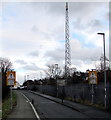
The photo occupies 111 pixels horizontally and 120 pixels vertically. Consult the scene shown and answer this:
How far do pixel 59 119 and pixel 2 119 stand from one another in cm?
335

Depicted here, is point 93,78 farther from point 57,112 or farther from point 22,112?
point 22,112

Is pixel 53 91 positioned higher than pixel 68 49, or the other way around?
pixel 68 49

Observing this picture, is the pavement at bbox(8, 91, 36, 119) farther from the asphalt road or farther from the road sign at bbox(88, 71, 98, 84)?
the road sign at bbox(88, 71, 98, 84)

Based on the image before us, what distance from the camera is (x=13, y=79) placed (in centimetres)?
2284

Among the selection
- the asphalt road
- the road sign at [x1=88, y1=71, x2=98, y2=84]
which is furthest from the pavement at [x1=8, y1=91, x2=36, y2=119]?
the road sign at [x1=88, y1=71, x2=98, y2=84]

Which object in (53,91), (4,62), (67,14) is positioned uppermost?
(67,14)

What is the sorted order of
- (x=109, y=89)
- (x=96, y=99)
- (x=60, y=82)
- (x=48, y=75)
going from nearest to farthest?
(x=109, y=89) → (x=96, y=99) → (x=60, y=82) → (x=48, y=75)

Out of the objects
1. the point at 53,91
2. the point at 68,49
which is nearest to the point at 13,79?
the point at 53,91

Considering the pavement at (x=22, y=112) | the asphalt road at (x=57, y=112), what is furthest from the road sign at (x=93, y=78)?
the pavement at (x=22, y=112)

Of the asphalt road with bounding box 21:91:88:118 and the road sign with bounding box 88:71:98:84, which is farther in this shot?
the road sign with bounding box 88:71:98:84

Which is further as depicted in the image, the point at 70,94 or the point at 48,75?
the point at 48,75

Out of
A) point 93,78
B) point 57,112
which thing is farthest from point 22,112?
point 93,78

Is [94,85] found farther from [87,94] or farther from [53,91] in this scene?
[53,91]

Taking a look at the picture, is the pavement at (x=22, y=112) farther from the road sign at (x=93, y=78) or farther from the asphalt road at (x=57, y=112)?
the road sign at (x=93, y=78)
